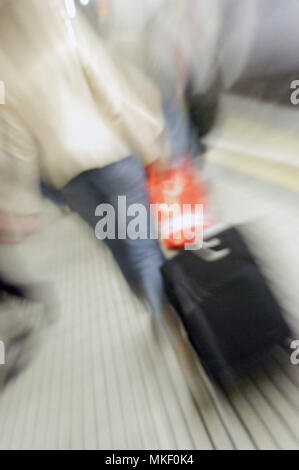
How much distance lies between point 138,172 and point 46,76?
1.04ft

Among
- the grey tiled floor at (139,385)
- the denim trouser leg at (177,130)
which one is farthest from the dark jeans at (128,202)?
the denim trouser leg at (177,130)

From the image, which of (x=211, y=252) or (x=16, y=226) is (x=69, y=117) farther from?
(x=211, y=252)

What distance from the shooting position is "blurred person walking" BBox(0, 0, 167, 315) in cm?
63

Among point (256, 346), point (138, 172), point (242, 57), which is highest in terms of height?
point (242, 57)

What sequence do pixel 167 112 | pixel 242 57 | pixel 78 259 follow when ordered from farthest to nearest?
pixel 78 259
pixel 242 57
pixel 167 112

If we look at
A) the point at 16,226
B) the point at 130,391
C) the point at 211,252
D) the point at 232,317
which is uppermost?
the point at 16,226

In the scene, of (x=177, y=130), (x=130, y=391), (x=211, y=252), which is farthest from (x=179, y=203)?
(x=130, y=391)

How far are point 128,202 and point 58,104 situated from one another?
298 mm

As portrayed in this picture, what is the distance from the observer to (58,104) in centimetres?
68

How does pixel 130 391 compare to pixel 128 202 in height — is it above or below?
below

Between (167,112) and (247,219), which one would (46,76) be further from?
(247,219)

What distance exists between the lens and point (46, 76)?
651 mm
